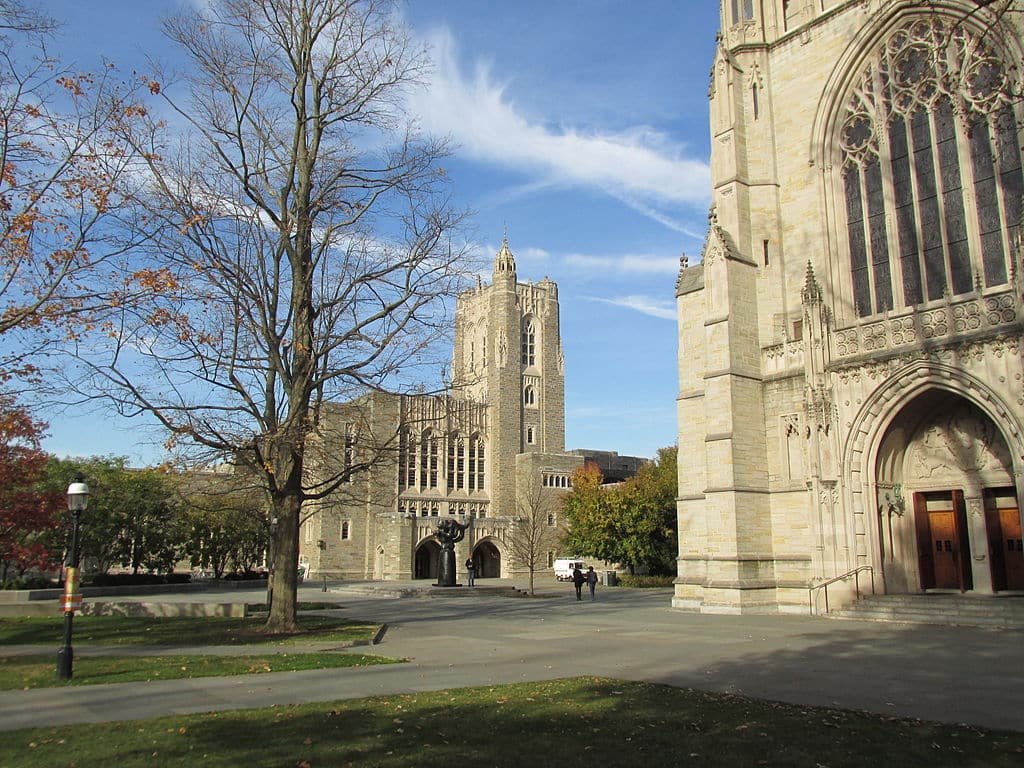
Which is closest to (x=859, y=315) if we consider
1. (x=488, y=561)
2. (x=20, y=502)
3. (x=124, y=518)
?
(x=20, y=502)

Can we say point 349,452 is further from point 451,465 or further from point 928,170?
point 451,465

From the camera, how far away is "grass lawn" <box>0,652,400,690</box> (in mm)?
11984

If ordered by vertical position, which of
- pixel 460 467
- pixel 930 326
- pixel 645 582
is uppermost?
pixel 460 467

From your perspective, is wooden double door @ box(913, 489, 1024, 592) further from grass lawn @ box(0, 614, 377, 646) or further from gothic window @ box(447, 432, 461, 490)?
gothic window @ box(447, 432, 461, 490)

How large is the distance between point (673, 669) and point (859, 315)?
54.6 feet

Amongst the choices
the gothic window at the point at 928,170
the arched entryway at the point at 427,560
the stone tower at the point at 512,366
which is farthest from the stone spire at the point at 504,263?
the gothic window at the point at 928,170

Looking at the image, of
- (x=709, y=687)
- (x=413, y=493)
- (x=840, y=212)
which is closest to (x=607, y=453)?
(x=413, y=493)

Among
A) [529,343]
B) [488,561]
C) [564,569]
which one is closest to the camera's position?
[564,569]

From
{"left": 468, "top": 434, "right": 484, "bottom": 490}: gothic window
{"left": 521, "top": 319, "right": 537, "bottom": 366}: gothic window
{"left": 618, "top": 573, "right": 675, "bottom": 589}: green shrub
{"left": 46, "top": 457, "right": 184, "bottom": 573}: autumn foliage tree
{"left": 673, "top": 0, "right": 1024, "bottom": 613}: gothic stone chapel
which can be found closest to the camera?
{"left": 673, "top": 0, "right": 1024, "bottom": 613}: gothic stone chapel

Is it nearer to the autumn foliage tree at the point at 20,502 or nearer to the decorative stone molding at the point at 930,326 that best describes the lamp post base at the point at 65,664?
the autumn foliage tree at the point at 20,502

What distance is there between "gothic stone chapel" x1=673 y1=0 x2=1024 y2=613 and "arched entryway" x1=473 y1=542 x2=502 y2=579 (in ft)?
156

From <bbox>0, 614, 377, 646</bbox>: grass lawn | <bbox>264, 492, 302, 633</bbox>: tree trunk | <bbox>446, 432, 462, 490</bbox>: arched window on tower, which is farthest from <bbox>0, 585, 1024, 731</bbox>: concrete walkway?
<bbox>446, 432, 462, 490</bbox>: arched window on tower

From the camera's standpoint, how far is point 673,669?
1264 centimetres

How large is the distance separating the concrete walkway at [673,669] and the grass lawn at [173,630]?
1471 millimetres
